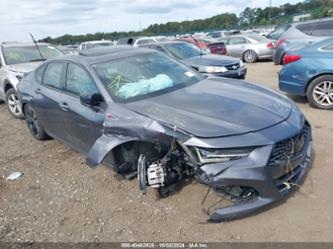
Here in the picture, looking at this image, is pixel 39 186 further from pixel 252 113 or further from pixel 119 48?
pixel 252 113

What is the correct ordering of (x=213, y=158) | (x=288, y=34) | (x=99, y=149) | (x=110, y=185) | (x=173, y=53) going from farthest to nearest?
(x=288, y=34), (x=173, y=53), (x=110, y=185), (x=99, y=149), (x=213, y=158)

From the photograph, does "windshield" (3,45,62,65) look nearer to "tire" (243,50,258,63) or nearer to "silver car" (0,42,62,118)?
"silver car" (0,42,62,118)

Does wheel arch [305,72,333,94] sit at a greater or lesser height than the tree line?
greater

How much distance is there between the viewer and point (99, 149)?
3375mm

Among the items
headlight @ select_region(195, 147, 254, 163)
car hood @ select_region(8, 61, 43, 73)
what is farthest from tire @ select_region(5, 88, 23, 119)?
headlight @ select_region(195, 147, 254, 163)

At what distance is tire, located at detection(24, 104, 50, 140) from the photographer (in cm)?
548

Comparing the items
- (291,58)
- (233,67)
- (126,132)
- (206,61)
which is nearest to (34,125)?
(126,132)

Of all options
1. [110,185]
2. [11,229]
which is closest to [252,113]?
[110,185]

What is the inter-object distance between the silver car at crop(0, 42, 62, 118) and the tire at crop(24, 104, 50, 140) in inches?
69.1

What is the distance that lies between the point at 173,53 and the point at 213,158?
23.0 feet

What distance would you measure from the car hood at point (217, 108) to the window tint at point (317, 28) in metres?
7.18

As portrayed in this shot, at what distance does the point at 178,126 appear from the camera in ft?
9.59

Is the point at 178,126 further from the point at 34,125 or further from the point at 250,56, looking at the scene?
the point at 250,56

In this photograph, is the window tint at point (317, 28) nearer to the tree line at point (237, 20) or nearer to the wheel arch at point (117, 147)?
the wheel arch at point (117, 147)
